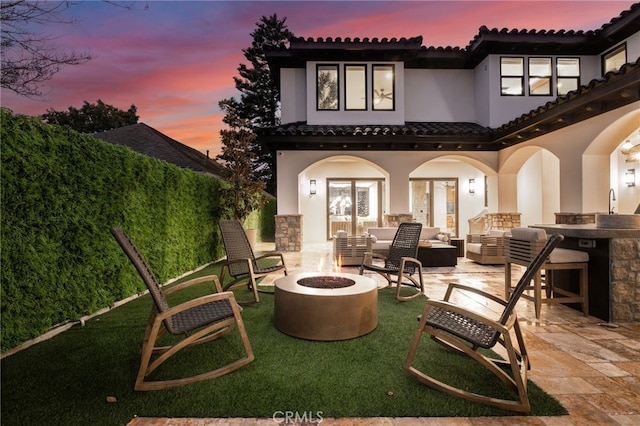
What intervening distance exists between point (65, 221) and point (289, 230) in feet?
22.6

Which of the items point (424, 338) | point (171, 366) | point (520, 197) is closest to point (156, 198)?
point (171, 366)

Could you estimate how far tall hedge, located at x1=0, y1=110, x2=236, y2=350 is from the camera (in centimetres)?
275

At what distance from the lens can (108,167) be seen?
4.05 meters

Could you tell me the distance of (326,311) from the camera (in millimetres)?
3061

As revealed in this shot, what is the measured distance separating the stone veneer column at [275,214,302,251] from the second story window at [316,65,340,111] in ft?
13.1

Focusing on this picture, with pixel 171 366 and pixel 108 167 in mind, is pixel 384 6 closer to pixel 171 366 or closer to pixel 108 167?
pixel 108 167

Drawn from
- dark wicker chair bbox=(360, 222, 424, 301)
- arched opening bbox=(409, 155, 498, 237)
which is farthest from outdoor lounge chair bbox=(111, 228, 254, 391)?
arched opening bbox=(409, 155, 498, 237)

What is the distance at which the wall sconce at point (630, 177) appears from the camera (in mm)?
9273

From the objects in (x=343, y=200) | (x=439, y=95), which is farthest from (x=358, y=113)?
(x=343, y=200)

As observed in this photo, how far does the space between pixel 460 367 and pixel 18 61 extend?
8.93 metres

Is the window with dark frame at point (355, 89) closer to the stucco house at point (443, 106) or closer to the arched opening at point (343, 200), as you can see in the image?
the stucco house at point (443, 106)

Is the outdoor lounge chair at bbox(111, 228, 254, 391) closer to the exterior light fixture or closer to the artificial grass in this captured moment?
the artificial grass

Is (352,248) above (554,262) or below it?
below

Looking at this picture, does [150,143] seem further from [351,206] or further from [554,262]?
[554,262]
